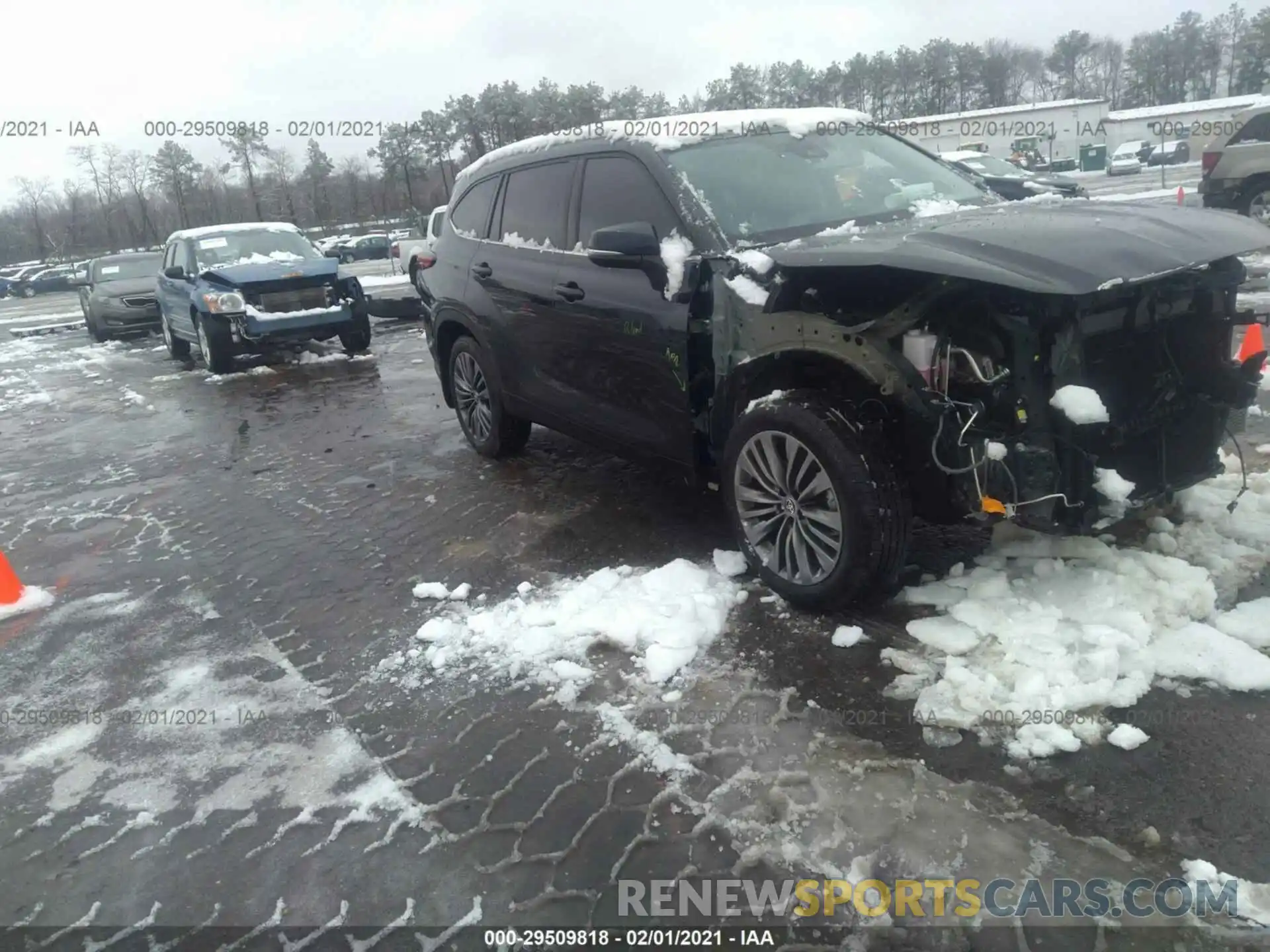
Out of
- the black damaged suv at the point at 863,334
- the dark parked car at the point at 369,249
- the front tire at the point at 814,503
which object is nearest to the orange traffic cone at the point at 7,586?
the black damaged suv at the point at 863,334

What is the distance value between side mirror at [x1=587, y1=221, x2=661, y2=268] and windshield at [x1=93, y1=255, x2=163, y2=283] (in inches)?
626

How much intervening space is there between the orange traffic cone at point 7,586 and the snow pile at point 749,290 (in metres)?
3.93

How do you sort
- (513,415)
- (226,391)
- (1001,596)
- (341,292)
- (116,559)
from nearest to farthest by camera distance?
(1001,596) → (116,559) → (513,415) → (226,391) → (341,292)

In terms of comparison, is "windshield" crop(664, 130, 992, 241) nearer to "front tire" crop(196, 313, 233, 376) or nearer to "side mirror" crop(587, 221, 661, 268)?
"side mirror" crop(587, 221, 661, 268)

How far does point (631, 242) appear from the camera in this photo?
13.0ft

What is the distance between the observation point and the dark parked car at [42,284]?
44375 mm

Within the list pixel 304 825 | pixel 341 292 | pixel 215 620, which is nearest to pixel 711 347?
pixel 304 825

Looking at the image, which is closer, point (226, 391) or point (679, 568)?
point (679, 568)

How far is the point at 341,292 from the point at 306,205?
67.9 metres

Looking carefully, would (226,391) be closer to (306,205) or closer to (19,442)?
(19,442)

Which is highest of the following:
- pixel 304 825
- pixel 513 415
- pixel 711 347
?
pixel 711 347

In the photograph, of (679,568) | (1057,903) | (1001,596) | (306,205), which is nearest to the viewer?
(1057,903)

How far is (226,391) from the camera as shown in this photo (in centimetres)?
1070

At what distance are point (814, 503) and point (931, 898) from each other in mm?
1596
